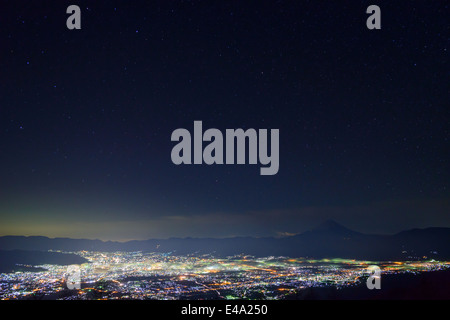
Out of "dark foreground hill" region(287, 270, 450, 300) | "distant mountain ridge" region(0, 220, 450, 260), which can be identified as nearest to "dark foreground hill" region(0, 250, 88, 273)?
"distant mountain ridge" region(0, 220, 450, 260)

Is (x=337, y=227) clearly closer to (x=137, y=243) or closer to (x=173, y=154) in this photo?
(x=137, y=243)

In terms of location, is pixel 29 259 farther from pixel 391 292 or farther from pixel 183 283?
pixel 391 292

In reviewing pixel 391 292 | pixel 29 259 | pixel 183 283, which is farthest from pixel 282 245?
pixel 391 292

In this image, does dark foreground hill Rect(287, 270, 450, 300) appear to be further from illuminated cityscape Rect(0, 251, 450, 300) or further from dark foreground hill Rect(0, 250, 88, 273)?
dark foreground hill Rect(0, 250, 88, 273)

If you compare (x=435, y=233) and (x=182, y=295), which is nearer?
(x=182, y=295)

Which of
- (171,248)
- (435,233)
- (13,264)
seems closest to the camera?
(13,264)

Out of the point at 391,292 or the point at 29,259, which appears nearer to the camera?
the point at 391,292

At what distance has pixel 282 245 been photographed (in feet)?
191

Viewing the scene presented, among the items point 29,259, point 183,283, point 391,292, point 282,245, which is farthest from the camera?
point 282,245

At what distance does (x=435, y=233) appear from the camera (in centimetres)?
4991

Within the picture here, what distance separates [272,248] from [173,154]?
48.8 metres
